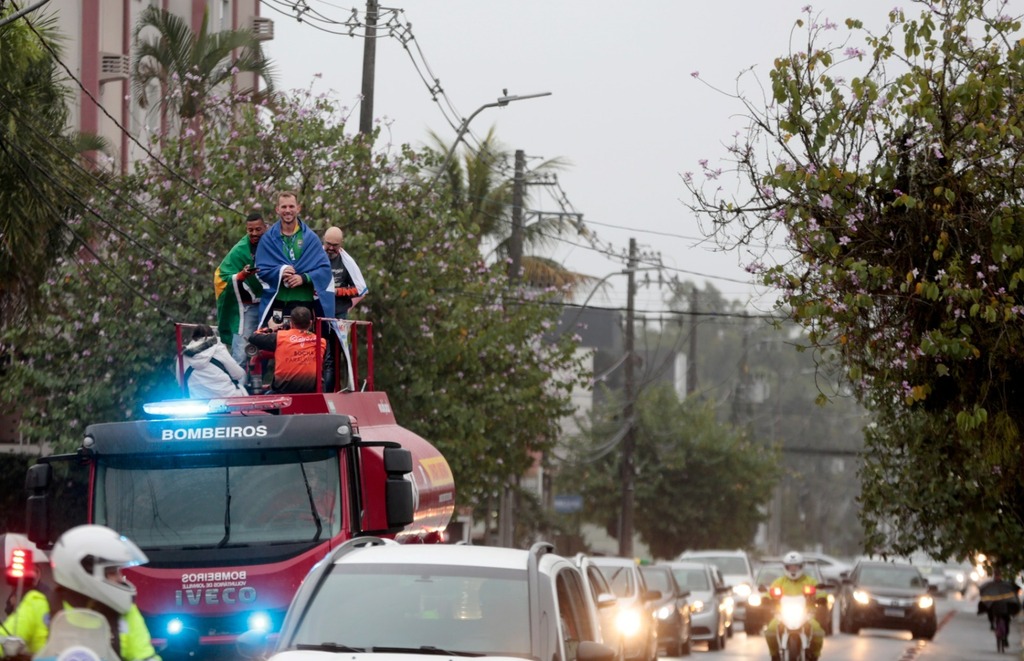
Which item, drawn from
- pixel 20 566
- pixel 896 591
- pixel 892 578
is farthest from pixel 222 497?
pixel 892 578

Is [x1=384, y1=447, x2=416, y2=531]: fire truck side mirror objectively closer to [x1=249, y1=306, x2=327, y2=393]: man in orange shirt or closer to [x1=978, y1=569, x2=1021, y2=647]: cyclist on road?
[x1=249, y1=306, x2=327, y2=393]: man in orange shirt

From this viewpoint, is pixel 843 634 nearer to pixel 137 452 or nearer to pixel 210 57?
pixel 210 57

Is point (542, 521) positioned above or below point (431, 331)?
below

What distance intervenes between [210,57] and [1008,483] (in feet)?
56.4

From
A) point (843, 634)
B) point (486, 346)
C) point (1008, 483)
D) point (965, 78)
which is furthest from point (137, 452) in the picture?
point (843, 634)

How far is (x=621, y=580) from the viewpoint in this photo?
2272 centimetres

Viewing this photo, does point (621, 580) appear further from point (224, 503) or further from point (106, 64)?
point (106, 64)

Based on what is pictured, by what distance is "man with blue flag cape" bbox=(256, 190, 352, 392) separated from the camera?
14703 millimetres

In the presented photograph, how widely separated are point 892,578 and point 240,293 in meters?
23.8

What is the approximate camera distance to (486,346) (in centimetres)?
2827

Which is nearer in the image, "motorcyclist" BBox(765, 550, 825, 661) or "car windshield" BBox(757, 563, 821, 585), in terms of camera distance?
"motorcyclist" BBox(765, 550, 825, 661)

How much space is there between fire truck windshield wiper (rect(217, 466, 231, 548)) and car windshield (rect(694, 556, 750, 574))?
2652cm

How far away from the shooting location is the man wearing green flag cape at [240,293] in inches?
587

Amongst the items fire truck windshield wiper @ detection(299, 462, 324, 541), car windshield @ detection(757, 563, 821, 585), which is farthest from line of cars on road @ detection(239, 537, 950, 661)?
car windshield @ detection(757, 563, 821, 585)
